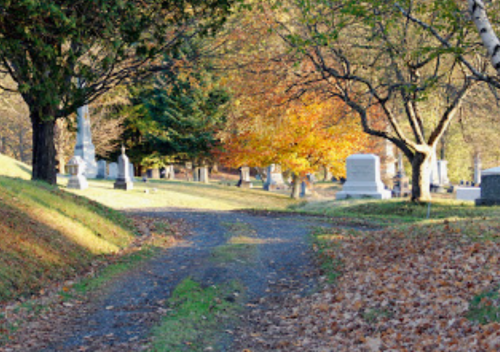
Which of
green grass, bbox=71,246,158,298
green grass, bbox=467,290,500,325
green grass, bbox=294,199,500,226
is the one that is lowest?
green grass, bbox=71,246,158,298

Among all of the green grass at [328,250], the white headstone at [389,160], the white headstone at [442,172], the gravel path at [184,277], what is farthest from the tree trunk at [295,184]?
the green grass at [328,250]

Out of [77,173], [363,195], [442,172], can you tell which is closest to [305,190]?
[442,172]

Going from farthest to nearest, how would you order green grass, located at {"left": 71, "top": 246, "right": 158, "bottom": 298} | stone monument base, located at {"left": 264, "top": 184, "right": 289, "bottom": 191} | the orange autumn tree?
1. stone monument base, located at {"left": 264, "top": 184, "right": 289, "bottom": 191}
2. the orange autumn tree
3. green grass, located at {"left": 71, "top": 246, "right": 158, "bottom": 298}

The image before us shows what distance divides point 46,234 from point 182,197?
18.7 metres

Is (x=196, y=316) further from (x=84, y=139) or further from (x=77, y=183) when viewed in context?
Result: (x=84, y=139)

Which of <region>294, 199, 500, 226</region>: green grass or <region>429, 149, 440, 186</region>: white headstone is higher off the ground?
<region>429, 149, 440, 186</region>: white headstone

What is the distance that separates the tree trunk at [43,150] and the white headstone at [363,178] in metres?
15.0

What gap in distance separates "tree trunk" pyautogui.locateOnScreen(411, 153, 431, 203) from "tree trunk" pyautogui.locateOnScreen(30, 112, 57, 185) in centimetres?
1301

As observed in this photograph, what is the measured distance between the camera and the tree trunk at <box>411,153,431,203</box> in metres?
22.3

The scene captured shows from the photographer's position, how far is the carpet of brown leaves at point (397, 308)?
666 cm

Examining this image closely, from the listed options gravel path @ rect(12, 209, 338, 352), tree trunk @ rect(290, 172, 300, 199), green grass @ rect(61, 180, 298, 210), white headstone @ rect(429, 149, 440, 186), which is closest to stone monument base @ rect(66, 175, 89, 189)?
green grass @ rect(61, 180, 298, 210)

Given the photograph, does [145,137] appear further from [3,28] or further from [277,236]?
[3,28]

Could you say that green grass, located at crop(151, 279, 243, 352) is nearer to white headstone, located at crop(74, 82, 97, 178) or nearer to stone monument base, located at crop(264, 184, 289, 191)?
white headstone, located at crop(74, 82, 97, 178)

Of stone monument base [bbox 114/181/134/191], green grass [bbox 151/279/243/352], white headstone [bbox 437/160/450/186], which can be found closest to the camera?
green grass [bbox 151/279/243/352]
